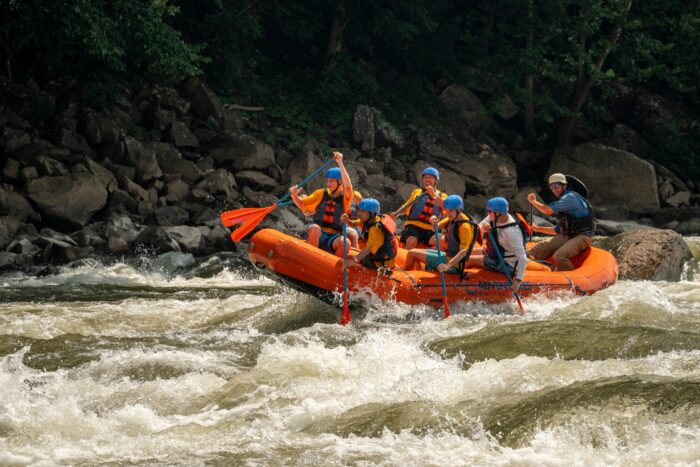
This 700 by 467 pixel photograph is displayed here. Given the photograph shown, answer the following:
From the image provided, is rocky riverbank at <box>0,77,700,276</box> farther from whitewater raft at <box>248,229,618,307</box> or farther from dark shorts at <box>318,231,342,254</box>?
whitewater raft at <box>248,229,618,307</box>

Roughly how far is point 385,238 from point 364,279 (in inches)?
17.3

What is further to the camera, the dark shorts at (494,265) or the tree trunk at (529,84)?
the tree trunk at (529,84)

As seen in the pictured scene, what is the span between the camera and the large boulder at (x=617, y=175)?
19.3 m

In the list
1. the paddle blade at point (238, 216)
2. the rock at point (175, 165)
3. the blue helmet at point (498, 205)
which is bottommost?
the rock at point (175, 165)

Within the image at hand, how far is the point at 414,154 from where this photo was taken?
63.2 ft

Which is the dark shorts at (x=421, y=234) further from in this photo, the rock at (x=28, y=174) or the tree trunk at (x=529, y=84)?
the tree trunk at (x=529, y=84)

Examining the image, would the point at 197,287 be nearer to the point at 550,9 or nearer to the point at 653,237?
the point at 653,237

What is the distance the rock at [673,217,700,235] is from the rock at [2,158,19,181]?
39.7ft

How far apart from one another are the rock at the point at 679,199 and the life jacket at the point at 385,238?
12.7 metres

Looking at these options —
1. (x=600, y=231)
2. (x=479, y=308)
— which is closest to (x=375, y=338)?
(x=479, y=308)

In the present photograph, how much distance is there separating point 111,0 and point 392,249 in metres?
7.62

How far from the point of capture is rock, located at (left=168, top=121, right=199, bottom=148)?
1634 centimetres

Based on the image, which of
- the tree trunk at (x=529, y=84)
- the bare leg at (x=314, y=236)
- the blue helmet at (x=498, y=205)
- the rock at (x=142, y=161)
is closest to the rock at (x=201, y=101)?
the rock at (x=142, y=161)

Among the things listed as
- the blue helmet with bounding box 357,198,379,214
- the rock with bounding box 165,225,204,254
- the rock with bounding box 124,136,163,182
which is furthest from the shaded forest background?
the blue helmet with bounding box 357,198,379,214
